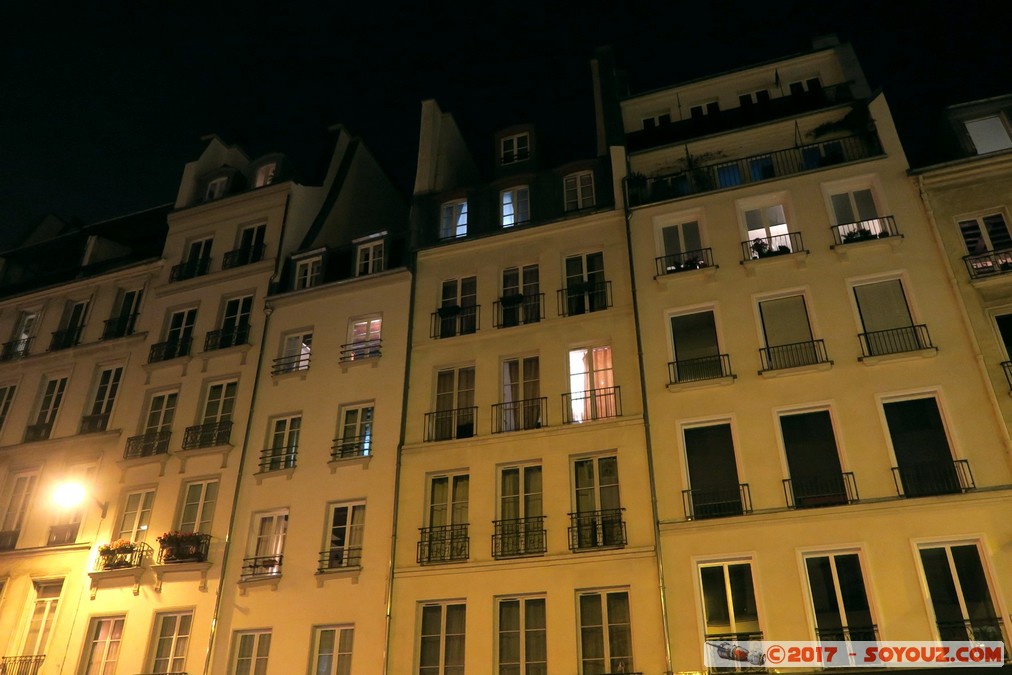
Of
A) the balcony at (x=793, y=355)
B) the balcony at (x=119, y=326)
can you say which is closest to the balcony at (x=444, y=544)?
the balcony at (x=793, y=355)

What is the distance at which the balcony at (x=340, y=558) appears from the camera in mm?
19141

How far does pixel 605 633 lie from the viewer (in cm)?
1630

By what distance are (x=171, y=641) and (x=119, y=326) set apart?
11.8 meters

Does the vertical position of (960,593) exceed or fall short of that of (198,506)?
it falls short

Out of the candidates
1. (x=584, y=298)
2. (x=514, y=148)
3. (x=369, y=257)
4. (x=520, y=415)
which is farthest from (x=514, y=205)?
(x=520, y=415)

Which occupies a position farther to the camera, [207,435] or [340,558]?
[207,435]

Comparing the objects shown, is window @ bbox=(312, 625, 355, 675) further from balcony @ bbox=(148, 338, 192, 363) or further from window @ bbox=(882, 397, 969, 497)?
window @ bbox=(882, 397, 969, 497)

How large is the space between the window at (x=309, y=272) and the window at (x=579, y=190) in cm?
837

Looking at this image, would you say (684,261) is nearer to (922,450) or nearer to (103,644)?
(922,450)

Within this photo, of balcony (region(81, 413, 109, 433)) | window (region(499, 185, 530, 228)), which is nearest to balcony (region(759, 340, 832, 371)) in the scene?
window (region(499, 185, 530, 228))

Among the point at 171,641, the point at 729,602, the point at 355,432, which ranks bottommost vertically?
the point at 729,602

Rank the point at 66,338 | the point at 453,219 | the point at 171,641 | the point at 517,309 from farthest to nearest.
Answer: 1. the point at 66,338
2. the point at 453,219
3. the point at 517,309
4. the point at 171,641

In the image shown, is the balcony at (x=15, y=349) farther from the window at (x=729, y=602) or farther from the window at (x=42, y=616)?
the window at (x=729, y=602)

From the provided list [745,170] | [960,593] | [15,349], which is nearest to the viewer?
[960,593]
